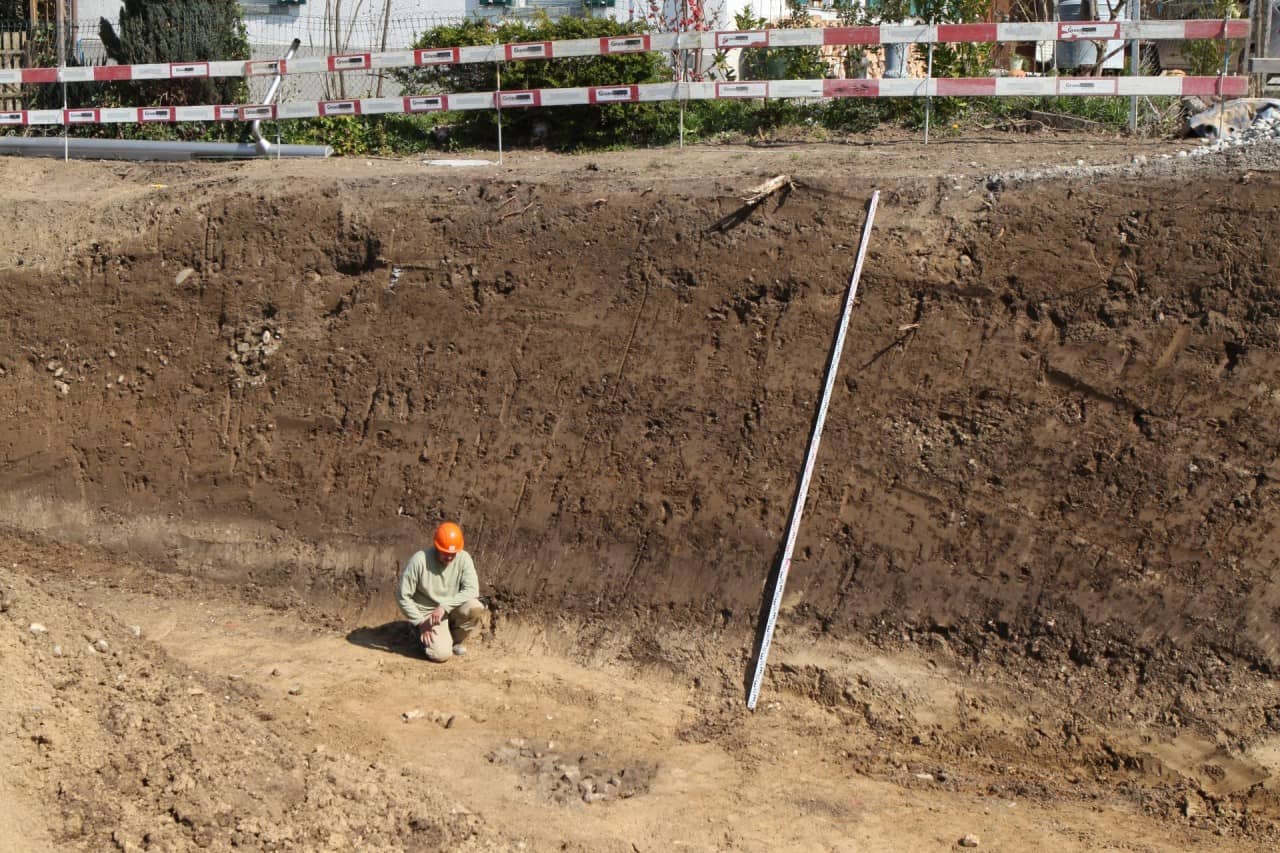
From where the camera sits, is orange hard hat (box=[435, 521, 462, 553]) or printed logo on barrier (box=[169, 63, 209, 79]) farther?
printed logo on barrier (box=[169, 63, 209, 79])

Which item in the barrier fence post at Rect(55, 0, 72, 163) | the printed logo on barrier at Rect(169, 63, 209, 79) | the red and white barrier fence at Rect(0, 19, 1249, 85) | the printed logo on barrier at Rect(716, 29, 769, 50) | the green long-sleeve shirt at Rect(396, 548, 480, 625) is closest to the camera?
the green long-sleeve shirt at Rect(396, 548, 480, 625)

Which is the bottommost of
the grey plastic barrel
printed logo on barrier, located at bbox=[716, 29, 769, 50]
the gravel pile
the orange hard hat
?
the orange hard hat

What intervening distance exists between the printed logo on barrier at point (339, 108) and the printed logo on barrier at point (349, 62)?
1.26 ft

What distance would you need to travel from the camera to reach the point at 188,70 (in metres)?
14.5

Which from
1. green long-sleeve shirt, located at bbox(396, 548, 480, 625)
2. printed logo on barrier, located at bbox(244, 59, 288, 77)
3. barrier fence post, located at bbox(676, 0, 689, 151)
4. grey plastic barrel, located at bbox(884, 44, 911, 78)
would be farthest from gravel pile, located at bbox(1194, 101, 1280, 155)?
printed logo on barrier, located at bbox(244, 59, 288, 77)

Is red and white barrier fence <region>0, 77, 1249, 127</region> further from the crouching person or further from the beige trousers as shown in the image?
the beige trousers

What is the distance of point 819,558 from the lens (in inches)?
379

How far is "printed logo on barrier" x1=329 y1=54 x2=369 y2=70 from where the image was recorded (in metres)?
13.9

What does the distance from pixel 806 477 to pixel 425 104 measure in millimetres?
6868

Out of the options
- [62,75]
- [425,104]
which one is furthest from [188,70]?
[425,104]

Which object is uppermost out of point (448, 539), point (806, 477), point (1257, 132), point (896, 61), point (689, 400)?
point (896, 61)

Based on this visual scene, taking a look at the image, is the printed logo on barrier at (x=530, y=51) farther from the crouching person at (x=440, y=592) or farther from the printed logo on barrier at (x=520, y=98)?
the crouching person at (x=440, y=592)

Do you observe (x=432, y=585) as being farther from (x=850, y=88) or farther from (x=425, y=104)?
(x=850, y=88)

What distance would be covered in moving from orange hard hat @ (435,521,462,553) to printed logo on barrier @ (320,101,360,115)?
248 inches
